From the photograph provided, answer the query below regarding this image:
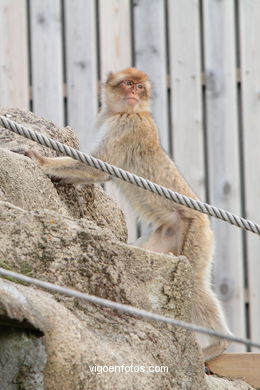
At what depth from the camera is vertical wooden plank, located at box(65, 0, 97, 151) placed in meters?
7.85

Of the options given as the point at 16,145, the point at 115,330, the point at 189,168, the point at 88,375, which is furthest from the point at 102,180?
the point at 88,375

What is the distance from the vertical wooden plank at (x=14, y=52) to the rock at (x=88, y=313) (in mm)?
3450

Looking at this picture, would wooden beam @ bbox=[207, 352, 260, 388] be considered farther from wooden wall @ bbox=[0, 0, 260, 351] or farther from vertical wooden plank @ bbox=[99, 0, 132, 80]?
vertical wooden plank @ bbox=[99, 0, 132, 80]

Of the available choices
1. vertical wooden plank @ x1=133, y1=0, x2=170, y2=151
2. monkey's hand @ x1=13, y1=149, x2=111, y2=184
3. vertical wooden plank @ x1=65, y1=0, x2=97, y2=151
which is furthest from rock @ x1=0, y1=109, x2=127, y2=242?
vertical wooden plank @ x1=133, y1=0, x2=170, y2=151

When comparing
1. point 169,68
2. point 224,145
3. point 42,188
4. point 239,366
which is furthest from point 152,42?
point 239,366

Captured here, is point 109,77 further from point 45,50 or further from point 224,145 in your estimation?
point 224,145

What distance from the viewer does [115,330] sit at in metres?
4.27

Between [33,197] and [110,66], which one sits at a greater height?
[110,66]

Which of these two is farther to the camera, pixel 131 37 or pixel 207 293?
pixel 131 37

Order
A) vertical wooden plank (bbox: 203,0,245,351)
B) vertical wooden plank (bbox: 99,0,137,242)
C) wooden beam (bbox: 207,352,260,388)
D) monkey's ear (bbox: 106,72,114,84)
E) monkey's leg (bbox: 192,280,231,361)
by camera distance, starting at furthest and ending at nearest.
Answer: vertical wooden plank (bbox: 99,0,137,242) → vertical wooden plank (bbox: 203,0,245,351) → monkey's ear (bbox: 106,72,114,84) → monkey's leg (bbox: 192,280,231,361) → wooden beam (bbox: 207,352,260,388)

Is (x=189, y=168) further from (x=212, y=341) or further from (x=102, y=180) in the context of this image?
(x=212, y=341)

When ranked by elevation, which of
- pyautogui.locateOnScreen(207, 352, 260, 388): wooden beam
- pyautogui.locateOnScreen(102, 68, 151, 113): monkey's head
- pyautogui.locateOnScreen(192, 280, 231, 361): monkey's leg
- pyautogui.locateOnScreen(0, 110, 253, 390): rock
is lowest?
pyautogui.locateOnScreen(207, 352, 260, 388): wooden beam

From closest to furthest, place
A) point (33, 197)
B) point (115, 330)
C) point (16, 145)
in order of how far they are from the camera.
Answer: point (115, 330)
point (33, 197)
point (16, 145)

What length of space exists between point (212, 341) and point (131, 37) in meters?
2.90
